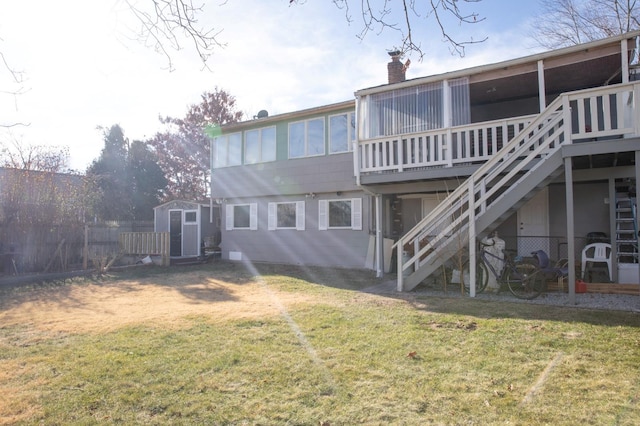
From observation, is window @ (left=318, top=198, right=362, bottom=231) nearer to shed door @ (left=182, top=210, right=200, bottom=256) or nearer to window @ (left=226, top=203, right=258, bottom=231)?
window @ (left=226, top=203, right=258, bottom=231)

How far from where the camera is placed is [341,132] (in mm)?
12805

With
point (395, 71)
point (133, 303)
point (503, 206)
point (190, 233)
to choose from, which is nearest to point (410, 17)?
point (503, 206)

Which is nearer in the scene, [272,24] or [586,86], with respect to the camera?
[272,24]

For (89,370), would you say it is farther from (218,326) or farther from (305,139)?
(305,139)

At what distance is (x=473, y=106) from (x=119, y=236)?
13.5m

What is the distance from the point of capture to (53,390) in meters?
3.60

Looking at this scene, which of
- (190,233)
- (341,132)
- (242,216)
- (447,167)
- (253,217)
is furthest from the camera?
(190,233)

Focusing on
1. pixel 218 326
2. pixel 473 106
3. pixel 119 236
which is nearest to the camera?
pixel 218 326

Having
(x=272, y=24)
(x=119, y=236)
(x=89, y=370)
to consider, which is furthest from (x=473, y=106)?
(x=119, y=236)

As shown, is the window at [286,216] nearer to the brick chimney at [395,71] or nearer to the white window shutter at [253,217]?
the white window shutter at [253,217]

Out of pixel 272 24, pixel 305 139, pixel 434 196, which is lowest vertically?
pixel 434 196

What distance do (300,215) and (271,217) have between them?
128 centimetres

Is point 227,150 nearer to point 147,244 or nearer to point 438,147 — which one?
point 147,244

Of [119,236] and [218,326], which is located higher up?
[119,236]
